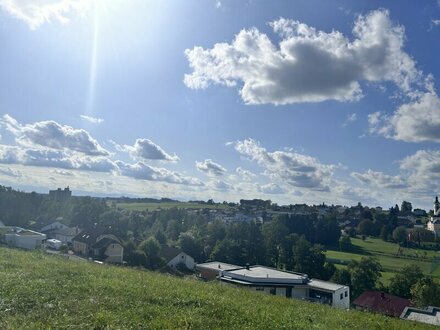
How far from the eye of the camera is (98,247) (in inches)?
2544

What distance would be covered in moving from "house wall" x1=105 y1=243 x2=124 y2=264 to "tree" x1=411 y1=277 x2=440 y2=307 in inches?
1607

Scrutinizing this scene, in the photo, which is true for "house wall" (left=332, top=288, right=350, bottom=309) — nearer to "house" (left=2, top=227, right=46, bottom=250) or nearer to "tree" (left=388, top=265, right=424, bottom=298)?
"tree" (left=388, top=265, right=424, bottom=298)

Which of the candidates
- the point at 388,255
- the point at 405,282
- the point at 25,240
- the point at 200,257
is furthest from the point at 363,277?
the point at 25,240

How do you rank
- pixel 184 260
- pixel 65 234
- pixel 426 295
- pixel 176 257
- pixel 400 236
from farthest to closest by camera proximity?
pixel 400 236
pixel 65 234
pixel 184 260
pixel 176 257
pixel 426 295

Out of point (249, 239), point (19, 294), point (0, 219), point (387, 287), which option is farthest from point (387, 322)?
point (0, 219)

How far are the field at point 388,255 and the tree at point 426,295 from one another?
779 inches

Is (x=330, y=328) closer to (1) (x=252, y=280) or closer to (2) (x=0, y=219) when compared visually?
(1) (x=252, y=280)

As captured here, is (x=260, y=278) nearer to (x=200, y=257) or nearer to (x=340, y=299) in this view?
(x=340, y=299)

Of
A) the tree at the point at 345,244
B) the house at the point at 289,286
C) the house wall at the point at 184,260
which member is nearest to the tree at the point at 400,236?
the tree at the point at 345,244

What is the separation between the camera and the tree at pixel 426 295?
44141 millimetres

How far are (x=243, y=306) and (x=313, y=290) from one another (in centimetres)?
3068

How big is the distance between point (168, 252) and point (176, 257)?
179 cm

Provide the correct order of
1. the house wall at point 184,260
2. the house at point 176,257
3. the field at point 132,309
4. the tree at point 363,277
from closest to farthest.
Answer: the field at point 132,309, the tree at point 363,277, the house at point 176,257, the house wall at point 184,260

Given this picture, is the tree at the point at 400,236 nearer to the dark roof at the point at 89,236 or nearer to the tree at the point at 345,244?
the tree at the point at 345,244
